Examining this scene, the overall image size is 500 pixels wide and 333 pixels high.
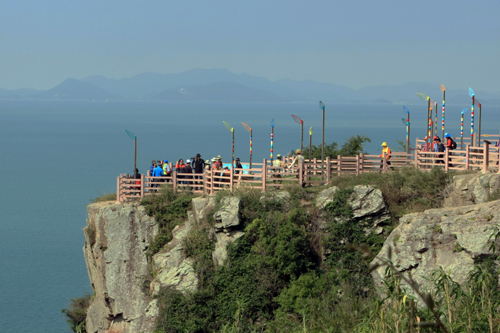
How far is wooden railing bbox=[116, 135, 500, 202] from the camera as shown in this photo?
82.6 ft

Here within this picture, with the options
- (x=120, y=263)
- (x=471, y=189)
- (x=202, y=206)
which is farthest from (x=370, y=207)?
(x=120, y=263)

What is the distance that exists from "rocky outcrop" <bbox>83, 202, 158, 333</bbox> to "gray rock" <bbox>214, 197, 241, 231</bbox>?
11.1 ft

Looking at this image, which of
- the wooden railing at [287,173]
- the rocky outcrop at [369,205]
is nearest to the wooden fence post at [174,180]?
the wooden railing at [287,173]

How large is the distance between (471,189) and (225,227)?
9.33 m

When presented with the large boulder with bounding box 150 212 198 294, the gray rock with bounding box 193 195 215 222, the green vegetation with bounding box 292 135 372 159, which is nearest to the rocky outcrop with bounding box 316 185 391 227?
the gray rock with bounding box 193 195 215 222

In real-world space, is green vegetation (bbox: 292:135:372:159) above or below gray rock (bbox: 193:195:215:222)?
above

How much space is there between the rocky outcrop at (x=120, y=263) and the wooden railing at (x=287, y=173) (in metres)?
1.19

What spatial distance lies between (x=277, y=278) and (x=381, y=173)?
243 inches

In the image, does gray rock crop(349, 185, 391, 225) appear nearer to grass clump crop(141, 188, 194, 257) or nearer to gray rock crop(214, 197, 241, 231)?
gray rock crop(214, 197, 241, 231)

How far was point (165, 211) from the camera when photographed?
26672 mm

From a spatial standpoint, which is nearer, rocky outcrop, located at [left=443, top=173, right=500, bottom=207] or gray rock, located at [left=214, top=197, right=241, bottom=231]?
rocky outcrop, located at [left=443, top=173, right=500, bottom=207]

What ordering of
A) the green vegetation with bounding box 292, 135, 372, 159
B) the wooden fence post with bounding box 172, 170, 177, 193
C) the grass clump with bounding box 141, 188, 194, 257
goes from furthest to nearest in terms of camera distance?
1. the green vegetation with bounding box 292, 135, 372, 159
2. the wooden fence post with bounding box 172, 170, 177, 193
3. the grass clump with bounding box 141, 188, 194, 257

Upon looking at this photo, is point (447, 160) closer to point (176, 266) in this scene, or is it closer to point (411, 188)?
point (411, 188)

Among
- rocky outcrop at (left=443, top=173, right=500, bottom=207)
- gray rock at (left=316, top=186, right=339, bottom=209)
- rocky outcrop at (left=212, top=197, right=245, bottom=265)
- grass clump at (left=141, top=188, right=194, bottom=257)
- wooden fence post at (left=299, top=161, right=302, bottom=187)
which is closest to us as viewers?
rocky outcrop at (left=443, top=173, right=500, bottom=207)
